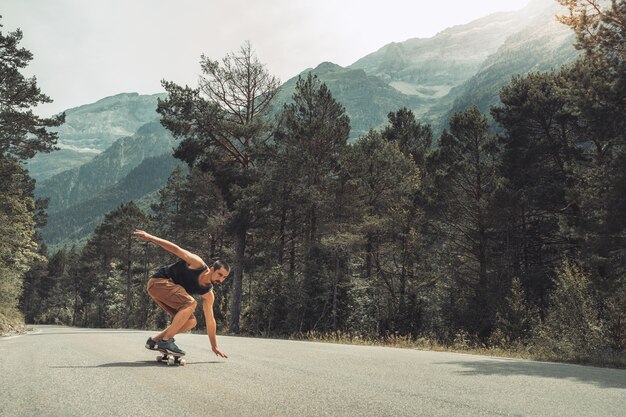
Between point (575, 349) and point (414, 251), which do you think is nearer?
point (575, 349)

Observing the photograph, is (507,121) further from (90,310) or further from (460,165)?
(90,310)

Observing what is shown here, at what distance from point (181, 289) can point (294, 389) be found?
289 cm

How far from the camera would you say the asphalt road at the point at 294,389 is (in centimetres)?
393

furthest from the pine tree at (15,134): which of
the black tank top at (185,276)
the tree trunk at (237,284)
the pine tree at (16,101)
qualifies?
the black tank top at (185,276)

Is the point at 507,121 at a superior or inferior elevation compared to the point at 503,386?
superior

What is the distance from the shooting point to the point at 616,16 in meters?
14.1

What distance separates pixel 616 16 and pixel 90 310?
87336mm

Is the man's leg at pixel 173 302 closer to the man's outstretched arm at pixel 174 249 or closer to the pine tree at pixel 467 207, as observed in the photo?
the man's outstretched arm at pixel 174 249

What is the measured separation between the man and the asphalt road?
46 centimetres

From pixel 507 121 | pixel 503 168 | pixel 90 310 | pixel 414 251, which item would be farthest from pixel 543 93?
pixel 90 310

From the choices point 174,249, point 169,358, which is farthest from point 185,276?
point 169,358

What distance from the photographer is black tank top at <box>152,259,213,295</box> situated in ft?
23.0

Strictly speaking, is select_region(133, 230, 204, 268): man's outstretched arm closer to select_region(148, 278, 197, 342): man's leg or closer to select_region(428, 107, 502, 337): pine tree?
select_region(148, 278, 197, 342): man's leg

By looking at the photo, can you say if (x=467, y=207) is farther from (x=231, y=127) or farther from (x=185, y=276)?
(x=185, y=276)
